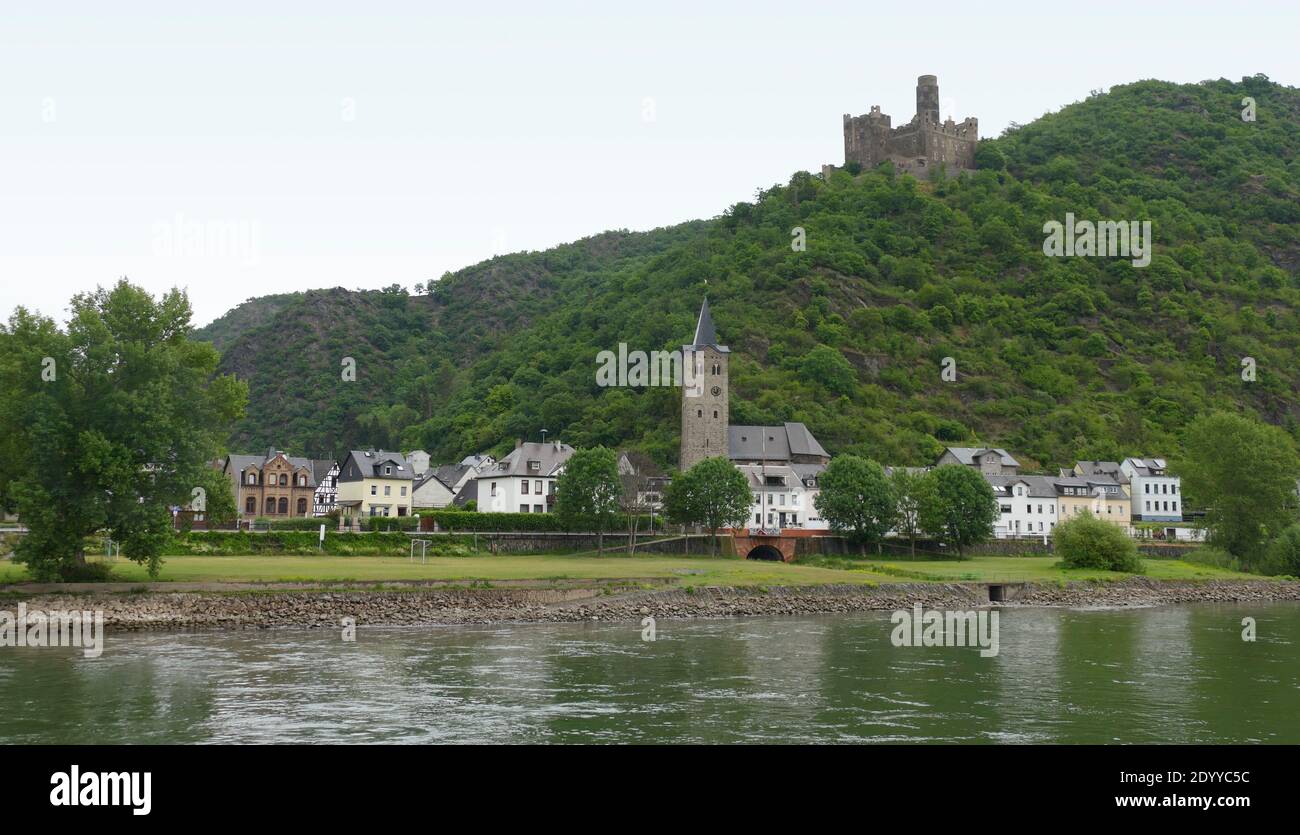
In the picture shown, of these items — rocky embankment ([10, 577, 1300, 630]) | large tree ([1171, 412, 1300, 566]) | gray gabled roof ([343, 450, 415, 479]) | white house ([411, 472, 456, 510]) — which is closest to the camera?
rocky embankment ([10, 577, 1300, 630])

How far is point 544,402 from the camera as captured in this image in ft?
490

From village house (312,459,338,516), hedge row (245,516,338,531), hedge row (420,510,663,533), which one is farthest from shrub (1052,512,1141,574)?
village house (312,459,338,516)

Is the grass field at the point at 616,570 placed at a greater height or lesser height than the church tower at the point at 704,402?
lesser

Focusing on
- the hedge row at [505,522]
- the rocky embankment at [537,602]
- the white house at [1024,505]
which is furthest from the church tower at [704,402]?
the rocky embankment at [537,602]

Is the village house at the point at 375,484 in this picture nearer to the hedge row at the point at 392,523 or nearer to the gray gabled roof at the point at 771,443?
the hedge row at the point at 392,523

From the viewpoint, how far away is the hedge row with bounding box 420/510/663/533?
82438 millimetres

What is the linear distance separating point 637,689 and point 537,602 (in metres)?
23.9

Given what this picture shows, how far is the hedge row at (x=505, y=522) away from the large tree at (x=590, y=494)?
2.84 ft

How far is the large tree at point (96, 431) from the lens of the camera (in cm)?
4712

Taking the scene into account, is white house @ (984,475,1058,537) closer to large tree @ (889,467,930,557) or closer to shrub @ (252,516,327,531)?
large tree @ (889,467,930,557)

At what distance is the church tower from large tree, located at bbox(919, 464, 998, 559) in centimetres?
3066

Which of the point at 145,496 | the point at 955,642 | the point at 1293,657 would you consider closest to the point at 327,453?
the point at 145,496

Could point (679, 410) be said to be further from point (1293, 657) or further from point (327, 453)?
point (1293, 657)
